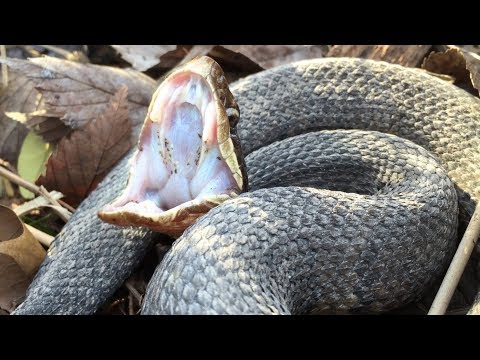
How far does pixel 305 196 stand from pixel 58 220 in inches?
83.5

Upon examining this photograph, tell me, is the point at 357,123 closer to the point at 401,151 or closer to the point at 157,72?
the point at 401,151

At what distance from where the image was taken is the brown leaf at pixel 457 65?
223 inches

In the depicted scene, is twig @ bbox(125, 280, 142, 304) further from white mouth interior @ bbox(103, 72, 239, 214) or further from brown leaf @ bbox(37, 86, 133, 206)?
brown leaf @ bbox(37, 86, 133, 206)

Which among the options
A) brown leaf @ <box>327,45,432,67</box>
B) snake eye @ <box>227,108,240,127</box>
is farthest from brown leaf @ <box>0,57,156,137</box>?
snake eye @ <box>227,108,240,127</box>

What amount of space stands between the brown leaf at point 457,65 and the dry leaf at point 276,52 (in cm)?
96

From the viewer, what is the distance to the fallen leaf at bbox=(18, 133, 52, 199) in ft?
18.8

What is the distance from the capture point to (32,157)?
19.3 feet

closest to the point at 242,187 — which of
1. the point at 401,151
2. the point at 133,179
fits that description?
the point at 133,179

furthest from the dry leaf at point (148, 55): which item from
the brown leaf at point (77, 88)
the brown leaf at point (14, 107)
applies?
the brown leaf at point (14, 107)

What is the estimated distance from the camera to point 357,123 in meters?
5.40

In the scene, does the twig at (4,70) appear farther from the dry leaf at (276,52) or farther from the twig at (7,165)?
the dry leaf at (276,52)

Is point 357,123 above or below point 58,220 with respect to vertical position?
above

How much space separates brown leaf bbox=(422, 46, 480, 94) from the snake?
0.31 m
